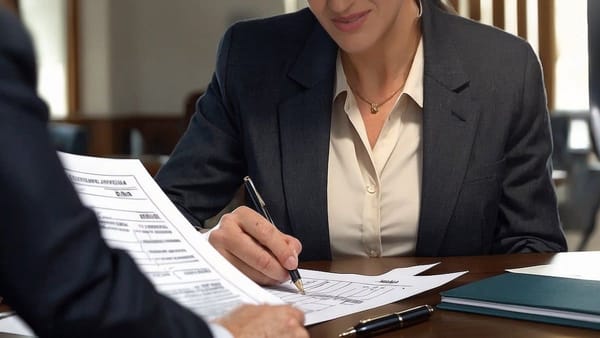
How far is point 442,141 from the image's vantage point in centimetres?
179

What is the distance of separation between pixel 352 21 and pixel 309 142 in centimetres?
25

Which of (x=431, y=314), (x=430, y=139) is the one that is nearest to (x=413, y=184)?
(x=430, y=139)

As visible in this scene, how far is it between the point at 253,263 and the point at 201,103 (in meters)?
0.72


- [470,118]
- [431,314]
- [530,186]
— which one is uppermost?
[470,118]

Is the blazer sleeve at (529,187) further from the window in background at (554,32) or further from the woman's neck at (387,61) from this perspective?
the window in background at (554,32)

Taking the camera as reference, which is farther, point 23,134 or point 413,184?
point 413,184

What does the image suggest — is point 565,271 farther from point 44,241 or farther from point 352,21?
point 44,241

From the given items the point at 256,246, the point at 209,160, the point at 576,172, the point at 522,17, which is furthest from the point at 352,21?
the point at 576,172

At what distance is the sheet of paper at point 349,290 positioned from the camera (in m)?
1.21

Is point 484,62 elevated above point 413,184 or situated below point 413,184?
above

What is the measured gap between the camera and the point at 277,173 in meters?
1.84

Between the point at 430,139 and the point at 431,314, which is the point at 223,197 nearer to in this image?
the point at 430,139

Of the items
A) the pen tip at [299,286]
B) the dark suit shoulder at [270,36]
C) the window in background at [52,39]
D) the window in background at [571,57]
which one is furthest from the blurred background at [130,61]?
the pen tip at [299,286]

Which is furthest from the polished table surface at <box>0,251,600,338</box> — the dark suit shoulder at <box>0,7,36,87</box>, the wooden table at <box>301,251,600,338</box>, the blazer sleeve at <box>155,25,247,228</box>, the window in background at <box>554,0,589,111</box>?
the window in background at <box>554,0,589,111</box>
